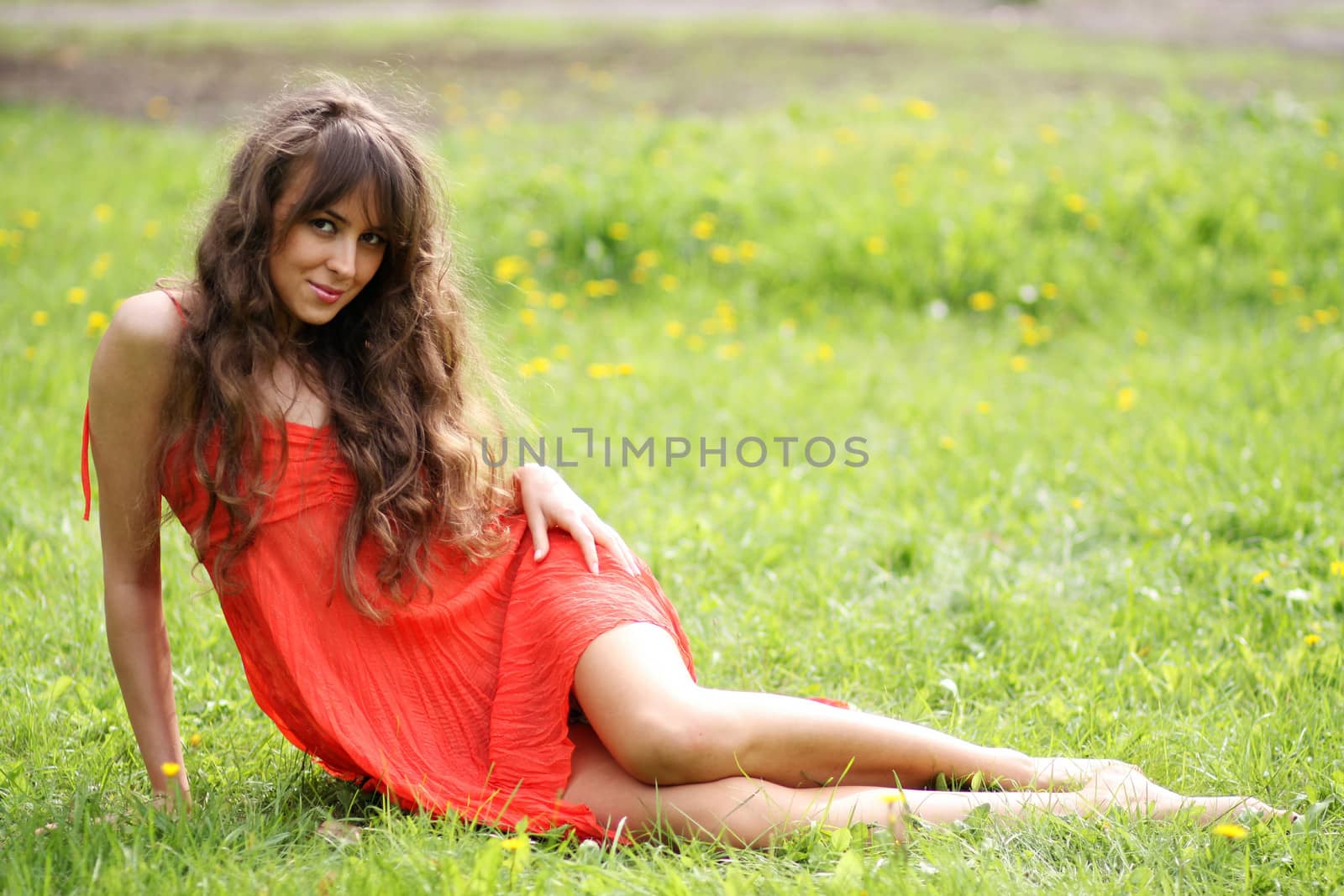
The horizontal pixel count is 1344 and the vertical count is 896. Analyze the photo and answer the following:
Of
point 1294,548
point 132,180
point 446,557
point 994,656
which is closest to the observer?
point 446,557

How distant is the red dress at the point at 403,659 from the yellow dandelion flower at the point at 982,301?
3168mm

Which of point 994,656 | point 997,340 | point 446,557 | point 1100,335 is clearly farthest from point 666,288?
point 446,557

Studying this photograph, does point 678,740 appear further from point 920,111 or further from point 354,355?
point 920,111

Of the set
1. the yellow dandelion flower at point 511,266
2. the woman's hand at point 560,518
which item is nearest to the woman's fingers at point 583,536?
the woman's hand at point 560,518

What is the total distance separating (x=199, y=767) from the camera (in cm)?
213

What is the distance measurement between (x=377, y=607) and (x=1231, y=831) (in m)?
1.36

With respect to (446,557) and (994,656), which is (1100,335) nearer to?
(994,656)

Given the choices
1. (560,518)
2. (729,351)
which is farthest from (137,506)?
(729,351)

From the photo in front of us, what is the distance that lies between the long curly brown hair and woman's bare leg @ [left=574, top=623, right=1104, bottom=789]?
1.18 feet

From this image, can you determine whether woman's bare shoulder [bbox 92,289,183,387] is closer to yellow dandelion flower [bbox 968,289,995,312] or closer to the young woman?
the young woman

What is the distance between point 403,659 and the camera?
77.8 inches

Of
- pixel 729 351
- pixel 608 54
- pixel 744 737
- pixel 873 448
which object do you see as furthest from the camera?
pixel 608 54

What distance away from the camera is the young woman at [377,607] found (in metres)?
1.87

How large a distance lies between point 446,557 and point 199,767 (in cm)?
59
